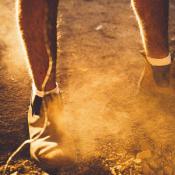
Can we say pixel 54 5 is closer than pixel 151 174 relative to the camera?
Yes

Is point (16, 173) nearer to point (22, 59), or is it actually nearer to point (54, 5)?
point (54, 5)

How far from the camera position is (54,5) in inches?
57.8

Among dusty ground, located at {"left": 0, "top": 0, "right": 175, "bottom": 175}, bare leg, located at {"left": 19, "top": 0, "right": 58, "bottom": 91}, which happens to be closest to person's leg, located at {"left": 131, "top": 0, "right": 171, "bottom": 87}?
dusty ground, located at {"left": 0, "top": 0, "right": 175, "bottom": 175}

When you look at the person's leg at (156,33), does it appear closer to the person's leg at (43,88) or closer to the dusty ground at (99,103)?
the dusty ground at (99,103)

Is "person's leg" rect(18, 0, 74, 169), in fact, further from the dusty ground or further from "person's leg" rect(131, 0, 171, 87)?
"person's leg" rect(131, 0, 171, 87)

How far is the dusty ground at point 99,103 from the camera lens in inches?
65.3

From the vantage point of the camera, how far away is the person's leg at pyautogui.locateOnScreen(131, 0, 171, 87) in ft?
5.63

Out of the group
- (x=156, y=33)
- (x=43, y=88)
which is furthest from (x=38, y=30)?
(x=156, y=33)

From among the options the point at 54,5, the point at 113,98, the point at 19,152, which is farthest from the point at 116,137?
the point at 54,5

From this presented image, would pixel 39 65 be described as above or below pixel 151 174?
above

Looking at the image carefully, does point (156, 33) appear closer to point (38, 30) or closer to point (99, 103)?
point (99, 103)

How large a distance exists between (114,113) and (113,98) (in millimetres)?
153

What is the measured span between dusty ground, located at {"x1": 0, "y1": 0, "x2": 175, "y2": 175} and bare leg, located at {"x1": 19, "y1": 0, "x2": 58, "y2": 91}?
17.5 inches

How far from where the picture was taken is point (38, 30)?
149 centimetres
